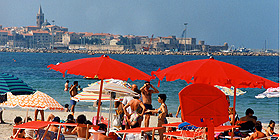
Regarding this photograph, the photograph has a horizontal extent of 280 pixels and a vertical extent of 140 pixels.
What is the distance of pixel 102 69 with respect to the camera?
554 centimetres

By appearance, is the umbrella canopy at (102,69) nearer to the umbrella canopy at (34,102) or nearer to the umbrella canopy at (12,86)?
the umbrella canopy at (34,102)

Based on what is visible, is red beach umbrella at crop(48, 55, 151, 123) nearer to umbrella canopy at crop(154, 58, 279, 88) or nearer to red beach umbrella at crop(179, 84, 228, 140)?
umbrella canopy at crop(154, 58, 279, 88)

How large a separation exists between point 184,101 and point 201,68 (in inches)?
75.7

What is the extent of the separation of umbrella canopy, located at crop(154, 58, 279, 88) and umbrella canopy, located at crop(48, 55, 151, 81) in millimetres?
541

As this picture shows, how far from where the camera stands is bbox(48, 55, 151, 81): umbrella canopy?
5443mm

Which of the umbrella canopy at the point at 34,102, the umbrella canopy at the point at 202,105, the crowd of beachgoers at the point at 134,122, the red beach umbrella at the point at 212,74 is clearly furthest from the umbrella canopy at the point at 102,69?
the umbrella canopy at the point at 202,105

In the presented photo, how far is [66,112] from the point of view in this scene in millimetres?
12320

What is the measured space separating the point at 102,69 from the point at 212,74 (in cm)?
154

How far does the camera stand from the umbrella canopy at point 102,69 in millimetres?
5443

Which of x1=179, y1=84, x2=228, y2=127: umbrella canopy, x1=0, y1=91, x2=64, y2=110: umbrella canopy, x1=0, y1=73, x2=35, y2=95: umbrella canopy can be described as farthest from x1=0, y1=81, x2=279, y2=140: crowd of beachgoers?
x1=179, y1=84, x2=228, y2=127: umbrella canopy

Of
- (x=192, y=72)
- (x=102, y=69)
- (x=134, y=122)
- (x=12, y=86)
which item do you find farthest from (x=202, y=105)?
(x=12, y=86)

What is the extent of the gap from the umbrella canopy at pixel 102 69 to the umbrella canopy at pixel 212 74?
21.3 inches

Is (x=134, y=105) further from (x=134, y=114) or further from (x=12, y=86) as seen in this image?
(x=12, y=86)

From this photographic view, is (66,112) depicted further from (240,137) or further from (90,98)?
(240,137)
